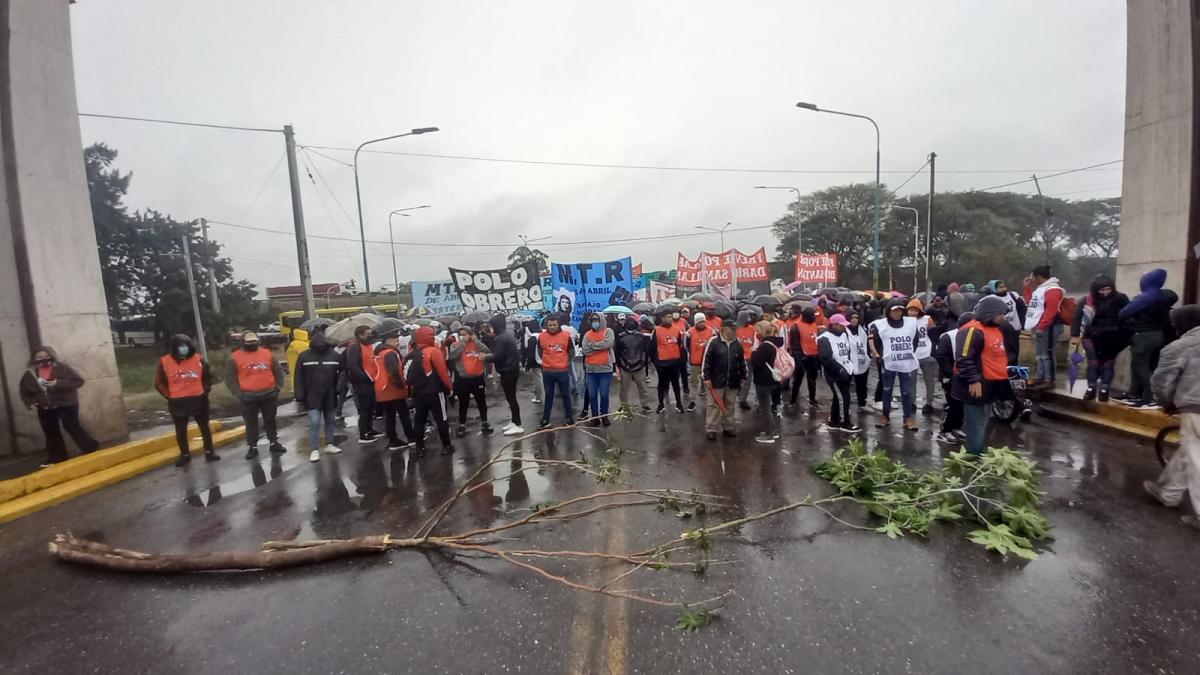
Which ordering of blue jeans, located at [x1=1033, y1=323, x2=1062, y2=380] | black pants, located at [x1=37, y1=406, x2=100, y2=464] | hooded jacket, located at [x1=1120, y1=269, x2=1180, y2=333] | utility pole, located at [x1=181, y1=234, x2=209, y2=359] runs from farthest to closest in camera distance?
utility pole, located at [x1=181, y1=234, x2=209, y2=359] → blue jeans, located at [x1=1033, y1=323, x2=1062, y2=380] → black pants, located at [x1=37, y1=406, x2=100, y2=464] → hooded jacket, located at [x1=1120, y1=269, x2=1180, y2=333]

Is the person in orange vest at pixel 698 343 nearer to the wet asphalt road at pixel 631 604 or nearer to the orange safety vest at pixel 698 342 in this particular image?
the orange safety vest at pixel 698 342

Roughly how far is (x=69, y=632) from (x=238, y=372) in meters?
4.50

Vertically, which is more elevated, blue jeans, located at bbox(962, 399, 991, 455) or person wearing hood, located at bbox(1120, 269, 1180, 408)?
person wearing hood, located at bbox(1120, 269, 1180, 408)

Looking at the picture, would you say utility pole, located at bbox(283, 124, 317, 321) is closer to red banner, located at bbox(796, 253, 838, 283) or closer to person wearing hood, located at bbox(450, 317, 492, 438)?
person wearing hood, located at bbox(450, 317, 492, 438)

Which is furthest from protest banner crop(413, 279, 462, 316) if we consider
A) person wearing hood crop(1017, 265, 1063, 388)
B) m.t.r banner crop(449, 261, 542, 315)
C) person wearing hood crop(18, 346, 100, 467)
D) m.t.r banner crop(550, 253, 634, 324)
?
person wearing hood crop(1017, 265, 1063, 388)

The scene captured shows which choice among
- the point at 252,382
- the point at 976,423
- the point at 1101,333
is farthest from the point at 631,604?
the point at 1101,333

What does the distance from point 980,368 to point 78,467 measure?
34.3 ft

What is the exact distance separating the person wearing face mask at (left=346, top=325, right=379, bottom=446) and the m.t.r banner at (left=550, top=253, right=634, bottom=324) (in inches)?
251

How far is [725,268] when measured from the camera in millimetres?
24531

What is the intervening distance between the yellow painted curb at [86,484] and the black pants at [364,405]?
2355 mm

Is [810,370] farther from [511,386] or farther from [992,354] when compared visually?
[511,386]

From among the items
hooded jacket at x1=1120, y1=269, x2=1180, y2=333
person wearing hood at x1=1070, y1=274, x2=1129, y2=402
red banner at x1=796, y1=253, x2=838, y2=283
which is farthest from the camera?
red banner at x1=796, y1=253, x2=838, y2=283

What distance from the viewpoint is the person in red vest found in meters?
7.33

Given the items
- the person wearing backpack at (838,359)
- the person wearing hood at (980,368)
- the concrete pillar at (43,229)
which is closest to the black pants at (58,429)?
the concrete pillar at (43,229)
